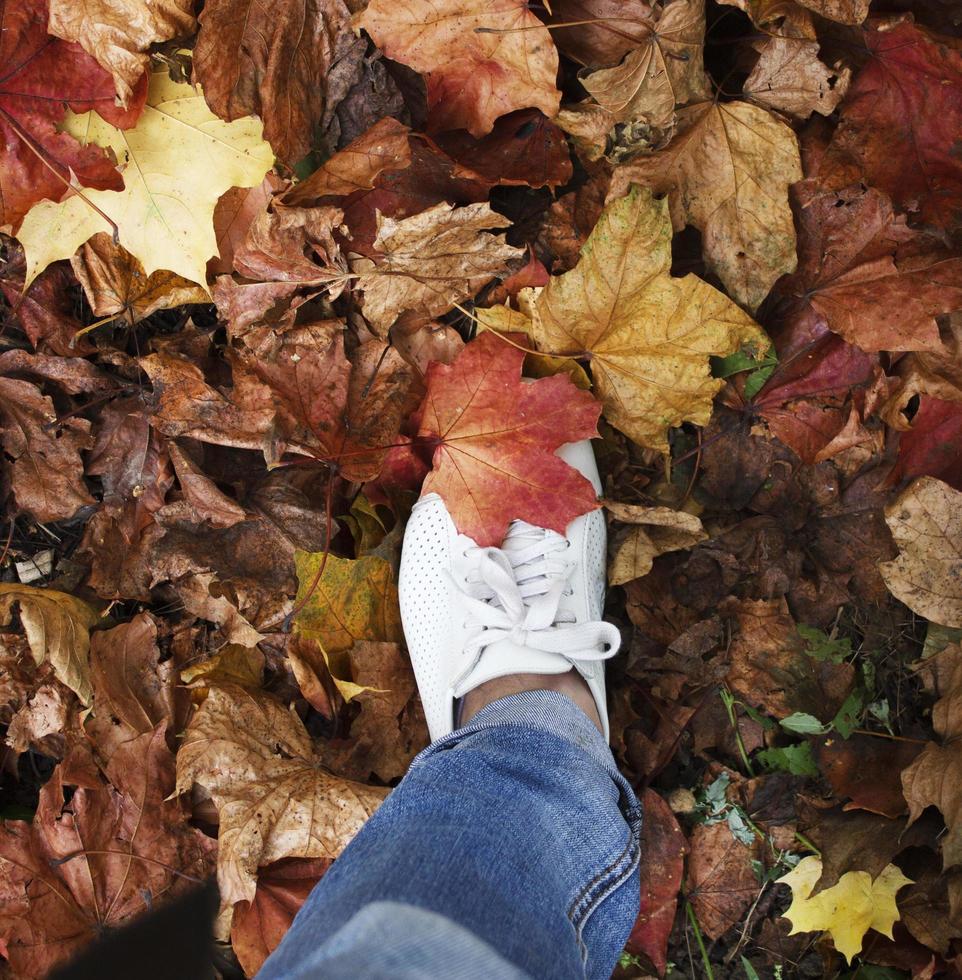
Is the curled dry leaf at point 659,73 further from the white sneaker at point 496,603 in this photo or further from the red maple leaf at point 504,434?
the white sneaker at point 496,603

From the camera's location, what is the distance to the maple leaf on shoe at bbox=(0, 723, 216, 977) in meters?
1.42

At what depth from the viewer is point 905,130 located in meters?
1.30

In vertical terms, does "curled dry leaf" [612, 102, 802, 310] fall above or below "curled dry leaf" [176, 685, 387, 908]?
above

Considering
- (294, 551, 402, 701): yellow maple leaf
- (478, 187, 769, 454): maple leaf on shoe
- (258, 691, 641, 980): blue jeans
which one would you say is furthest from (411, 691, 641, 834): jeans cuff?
(478, 187, 769, 454): maple leaf on shoe

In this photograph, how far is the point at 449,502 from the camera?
1450mm

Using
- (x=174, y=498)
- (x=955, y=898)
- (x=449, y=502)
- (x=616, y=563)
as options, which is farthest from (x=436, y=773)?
(x=955, y=898)

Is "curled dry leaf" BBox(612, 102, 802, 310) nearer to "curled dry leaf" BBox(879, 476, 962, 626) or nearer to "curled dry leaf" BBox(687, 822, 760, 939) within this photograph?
"curled dry leaf" BBox(879, 476, 962, 626)

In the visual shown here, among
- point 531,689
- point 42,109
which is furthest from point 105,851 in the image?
point 42,109

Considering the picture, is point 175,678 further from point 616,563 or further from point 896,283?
point 896,283

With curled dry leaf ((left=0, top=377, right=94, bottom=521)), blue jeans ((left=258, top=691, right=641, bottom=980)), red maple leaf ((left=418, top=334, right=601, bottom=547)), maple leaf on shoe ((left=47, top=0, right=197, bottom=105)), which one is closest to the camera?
blue jeans ((left=258, top=691, right=641, bottom=980))

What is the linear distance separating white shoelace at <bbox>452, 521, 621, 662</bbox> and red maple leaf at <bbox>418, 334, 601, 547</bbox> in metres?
0.08

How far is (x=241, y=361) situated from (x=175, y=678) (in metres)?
0.63

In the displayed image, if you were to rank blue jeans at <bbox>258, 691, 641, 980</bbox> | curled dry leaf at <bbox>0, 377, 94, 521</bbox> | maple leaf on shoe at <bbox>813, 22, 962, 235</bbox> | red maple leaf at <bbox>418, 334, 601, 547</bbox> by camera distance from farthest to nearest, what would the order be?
curled dry leaf at <bbox>0, 377, 94, 521</bbox>
red maple leaf at <bbox>418, 334, 601, 547</bbox>
maple leaf on shoe at <bbox>813, 22, 962, 235</bbox>
blue jeans at <bbox>258, 691, 641, 980</bbox>

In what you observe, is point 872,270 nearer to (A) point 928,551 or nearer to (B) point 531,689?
(A) point 928,551
